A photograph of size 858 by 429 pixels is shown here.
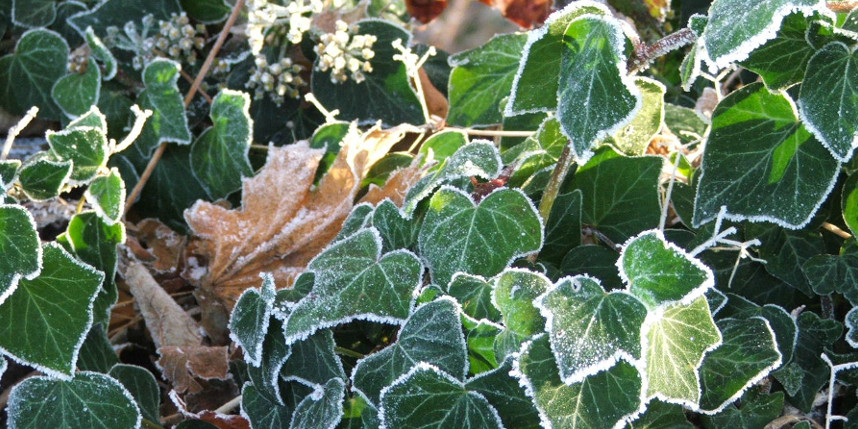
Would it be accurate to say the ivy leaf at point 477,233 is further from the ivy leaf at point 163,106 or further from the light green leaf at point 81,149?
the ivy leaf at point 163,106

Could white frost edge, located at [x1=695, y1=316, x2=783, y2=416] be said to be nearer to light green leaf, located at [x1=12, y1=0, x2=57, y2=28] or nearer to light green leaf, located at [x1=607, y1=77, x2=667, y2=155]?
light green leaf, located at [x1=607, y1=77, x2=667, y2=155]

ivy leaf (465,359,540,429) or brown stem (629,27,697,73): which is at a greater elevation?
brown stem (629,27,697,73)

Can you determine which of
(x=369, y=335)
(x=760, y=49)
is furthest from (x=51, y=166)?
(x=760, y=49)

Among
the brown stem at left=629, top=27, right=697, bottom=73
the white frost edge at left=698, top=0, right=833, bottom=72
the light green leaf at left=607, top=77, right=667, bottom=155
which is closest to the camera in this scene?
the white frost edge at left=698, top=0, right=833, bottom=72

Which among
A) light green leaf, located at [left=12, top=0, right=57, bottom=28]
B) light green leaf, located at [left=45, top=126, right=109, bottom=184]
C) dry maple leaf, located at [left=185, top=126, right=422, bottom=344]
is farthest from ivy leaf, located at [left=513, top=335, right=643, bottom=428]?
light green leaf, located at [left=12, top=0, right=57, bottom=28]

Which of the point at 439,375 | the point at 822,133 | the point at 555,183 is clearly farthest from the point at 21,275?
the point at 822,133

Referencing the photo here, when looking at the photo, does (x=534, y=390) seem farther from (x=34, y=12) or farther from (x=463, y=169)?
(x=34, y=12)
